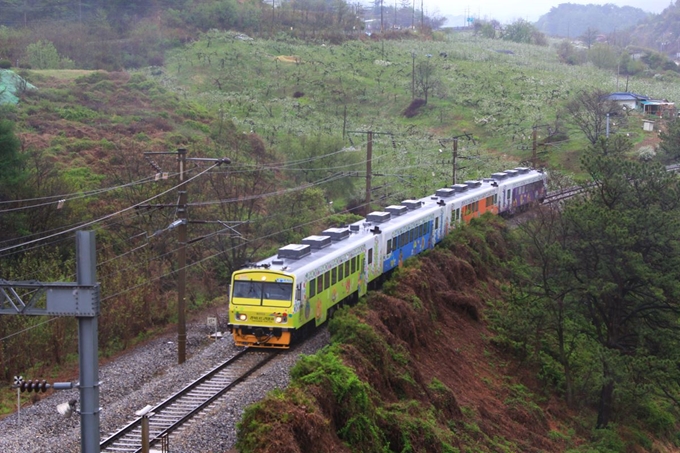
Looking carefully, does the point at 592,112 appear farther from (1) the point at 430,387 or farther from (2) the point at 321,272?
(1) the point at 430,387

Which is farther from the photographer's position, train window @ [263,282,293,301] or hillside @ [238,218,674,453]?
train window @ [263,282,293,301]

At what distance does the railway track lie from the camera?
1542cm

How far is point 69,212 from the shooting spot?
32.2 metres

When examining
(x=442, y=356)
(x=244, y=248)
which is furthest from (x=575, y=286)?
(x=244, y=248)

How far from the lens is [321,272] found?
23500 mm

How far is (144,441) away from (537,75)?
92.9 meters

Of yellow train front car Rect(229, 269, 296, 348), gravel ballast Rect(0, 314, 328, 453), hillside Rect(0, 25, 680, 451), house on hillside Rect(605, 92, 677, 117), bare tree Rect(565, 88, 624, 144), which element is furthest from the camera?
house on hillside Rect(605, 92, 677, 117)

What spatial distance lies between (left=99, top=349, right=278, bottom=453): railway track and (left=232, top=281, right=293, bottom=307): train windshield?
1332 mm

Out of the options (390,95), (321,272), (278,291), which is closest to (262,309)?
(278,291)

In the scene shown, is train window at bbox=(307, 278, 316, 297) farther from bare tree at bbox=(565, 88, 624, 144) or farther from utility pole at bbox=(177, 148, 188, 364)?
bare tree at bbox=(565, 88, 624, 144)

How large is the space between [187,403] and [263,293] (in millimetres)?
4933

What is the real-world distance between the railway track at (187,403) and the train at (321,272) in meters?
0.90

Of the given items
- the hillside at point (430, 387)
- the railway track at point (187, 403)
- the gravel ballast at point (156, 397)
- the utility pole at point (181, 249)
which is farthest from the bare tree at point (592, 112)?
the railway track at point (187, 403)

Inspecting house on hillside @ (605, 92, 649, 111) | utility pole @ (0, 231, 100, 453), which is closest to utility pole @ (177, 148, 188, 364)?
utility pole @ (0, 231, 100, 453)
